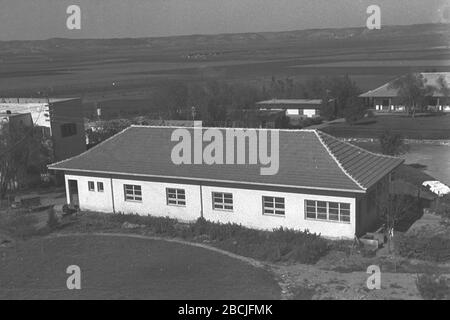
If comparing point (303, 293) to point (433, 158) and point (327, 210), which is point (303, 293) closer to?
point (327, 210)

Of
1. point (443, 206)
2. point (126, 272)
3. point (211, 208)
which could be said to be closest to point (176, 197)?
point (211, 208)

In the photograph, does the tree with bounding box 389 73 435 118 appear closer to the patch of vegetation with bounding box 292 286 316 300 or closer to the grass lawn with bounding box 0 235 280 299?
the grass lawn with bounding box 0 235 280 299

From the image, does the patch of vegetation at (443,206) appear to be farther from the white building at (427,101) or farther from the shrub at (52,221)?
the white building at (427,101)

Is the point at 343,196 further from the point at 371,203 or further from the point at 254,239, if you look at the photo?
the point at 254,239

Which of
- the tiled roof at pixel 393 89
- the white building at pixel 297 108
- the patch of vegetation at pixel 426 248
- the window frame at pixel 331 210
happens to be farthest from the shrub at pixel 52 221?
the tiled roof at pixel 393 89

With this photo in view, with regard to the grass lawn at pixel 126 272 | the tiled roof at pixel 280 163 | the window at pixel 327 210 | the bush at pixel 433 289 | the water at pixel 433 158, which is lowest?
the water at pixel 433 158

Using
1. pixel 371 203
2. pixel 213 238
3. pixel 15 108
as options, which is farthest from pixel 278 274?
pixel 15 108

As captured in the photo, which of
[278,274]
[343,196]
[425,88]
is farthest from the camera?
[425,88]
